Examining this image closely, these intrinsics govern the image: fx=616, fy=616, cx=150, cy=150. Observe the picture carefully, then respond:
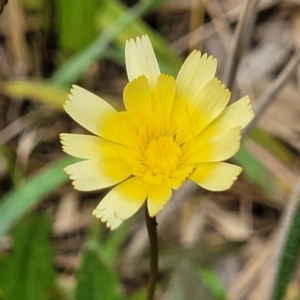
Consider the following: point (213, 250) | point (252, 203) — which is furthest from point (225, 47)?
point (213, 250)

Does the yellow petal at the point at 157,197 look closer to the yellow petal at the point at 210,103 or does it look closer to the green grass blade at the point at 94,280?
the yellow petal at the point at 210,103

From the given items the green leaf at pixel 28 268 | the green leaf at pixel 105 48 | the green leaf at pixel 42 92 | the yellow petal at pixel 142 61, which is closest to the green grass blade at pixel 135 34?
the green leaf at pixel 105 48

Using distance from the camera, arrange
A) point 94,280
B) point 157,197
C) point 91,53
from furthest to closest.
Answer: point 91,53
point 94,280
point 157,197

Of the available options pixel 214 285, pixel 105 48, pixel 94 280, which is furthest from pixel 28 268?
pixel 105 48

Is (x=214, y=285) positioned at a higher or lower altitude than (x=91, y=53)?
lower

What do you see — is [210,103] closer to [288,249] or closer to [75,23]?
[288,249]

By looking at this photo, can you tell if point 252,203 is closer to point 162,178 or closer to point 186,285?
point 186,285

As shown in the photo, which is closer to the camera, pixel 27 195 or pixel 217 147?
pixel 217 147
